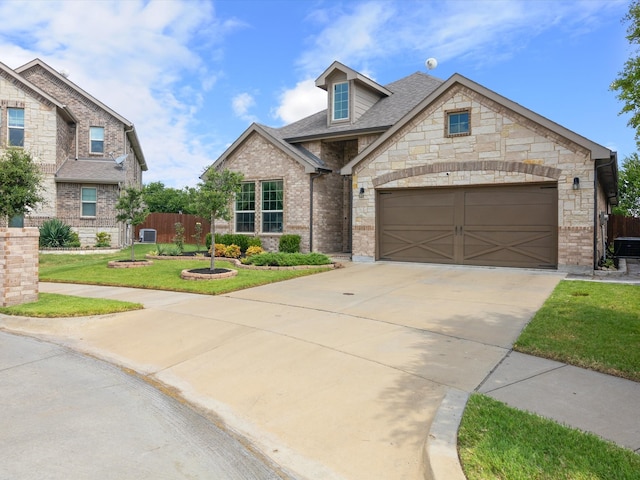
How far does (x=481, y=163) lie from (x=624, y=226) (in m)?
17.1

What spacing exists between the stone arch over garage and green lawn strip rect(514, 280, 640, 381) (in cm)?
481

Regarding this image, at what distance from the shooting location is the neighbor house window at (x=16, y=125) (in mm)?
22141

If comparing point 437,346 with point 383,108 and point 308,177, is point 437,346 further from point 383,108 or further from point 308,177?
point 383,108

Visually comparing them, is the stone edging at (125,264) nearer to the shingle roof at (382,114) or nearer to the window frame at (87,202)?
the shingle roof at (382,114)

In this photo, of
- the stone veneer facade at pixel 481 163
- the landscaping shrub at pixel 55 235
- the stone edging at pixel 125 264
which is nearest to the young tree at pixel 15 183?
the stone edging at pixel 125 264

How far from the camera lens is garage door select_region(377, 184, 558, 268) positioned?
13742mm

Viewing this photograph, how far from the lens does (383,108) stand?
20.1 m

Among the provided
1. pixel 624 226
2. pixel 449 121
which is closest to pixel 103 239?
pixel 449 121

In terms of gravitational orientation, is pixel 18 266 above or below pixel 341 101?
below

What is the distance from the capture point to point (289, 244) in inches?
730

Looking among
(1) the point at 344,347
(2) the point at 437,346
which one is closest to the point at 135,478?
(1) the point at 344,347

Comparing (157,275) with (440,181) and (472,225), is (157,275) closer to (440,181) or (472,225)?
(440,181)

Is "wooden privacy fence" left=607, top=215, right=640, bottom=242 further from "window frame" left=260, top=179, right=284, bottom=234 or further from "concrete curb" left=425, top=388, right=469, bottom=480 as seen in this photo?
"concrete curb" left=425, top=388, right=469, bottom=480

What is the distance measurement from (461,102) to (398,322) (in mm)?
9878
